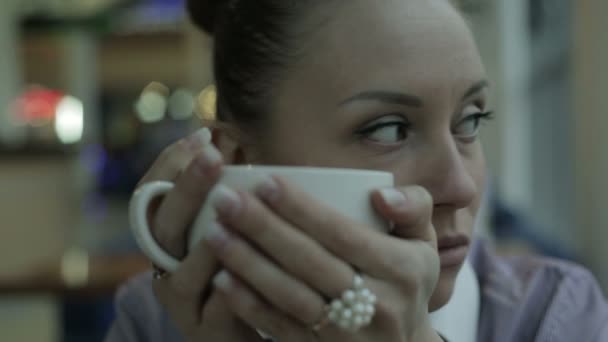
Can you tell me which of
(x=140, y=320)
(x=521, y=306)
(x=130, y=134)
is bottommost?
(x=130, y=134)

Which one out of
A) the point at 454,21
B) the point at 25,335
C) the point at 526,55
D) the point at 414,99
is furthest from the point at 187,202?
the point at 526,55

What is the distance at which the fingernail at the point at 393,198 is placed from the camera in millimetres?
514

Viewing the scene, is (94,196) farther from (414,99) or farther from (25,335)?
(414,99)

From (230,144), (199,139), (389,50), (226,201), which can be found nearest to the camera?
(226,201)

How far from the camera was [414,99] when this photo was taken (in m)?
0.68

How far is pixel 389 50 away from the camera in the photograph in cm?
70

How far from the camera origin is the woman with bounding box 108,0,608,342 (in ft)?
1.68

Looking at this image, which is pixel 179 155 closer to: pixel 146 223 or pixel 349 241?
pixel 146 223

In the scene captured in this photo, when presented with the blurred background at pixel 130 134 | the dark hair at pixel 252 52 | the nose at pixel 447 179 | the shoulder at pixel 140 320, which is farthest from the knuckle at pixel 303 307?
the blurred background at pixel 130 134

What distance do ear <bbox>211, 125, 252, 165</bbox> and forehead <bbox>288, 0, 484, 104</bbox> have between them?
11 cm

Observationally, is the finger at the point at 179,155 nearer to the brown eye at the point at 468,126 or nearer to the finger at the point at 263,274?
the finger at the point at 263,274

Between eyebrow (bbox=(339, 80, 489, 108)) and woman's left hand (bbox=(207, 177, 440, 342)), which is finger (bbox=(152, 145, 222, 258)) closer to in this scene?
woman's left hand (bbox=(207, 177, 440, 342))

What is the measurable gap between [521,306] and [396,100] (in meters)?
Result: 0.34

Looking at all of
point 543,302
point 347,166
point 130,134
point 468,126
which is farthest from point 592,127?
point 130,134
